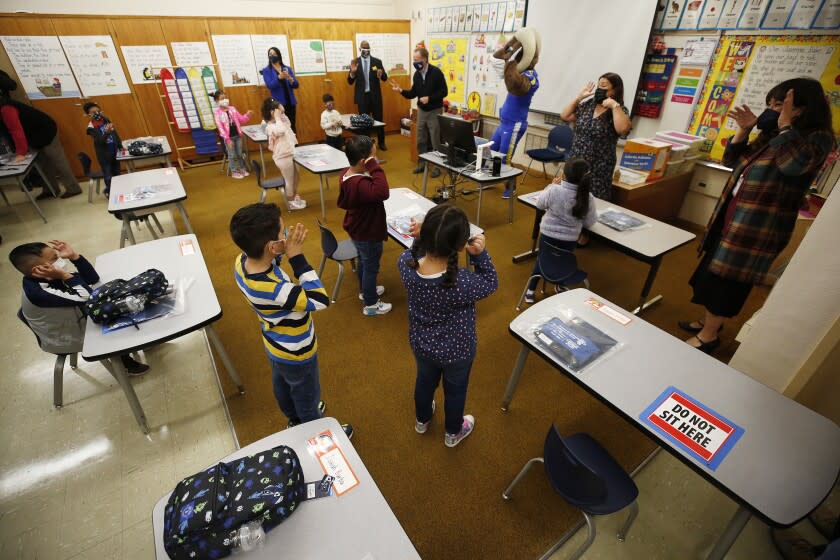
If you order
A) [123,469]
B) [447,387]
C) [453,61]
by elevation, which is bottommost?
[123,469]

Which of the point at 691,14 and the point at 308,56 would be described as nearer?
the point at 691,14

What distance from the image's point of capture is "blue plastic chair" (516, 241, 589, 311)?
106 inches

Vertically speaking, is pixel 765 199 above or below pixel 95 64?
below

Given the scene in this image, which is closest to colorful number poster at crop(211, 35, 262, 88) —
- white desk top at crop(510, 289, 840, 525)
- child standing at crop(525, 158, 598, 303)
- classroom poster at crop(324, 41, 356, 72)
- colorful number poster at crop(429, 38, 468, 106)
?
classroom poster at crop(324, 41, 356, 72)

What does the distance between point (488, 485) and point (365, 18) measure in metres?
8.64

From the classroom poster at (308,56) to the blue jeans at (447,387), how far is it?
→ 284 inches

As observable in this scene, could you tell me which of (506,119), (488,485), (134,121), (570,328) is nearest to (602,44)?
(506,119)

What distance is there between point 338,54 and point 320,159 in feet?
13.4

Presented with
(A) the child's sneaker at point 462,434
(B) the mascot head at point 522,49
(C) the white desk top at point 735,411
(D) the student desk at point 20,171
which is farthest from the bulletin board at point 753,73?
(D) the student desk at point 20,171

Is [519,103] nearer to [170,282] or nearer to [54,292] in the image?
[170,282]

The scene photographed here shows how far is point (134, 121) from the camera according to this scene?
6.16m

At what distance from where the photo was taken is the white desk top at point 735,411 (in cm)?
118

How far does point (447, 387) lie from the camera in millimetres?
1829

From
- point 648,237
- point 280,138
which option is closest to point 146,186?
point 280,138
